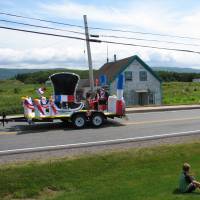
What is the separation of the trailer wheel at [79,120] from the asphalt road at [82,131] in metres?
0.29

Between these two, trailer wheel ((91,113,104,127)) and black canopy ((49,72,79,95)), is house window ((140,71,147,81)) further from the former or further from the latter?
trailer wheel ((91,113,104,127))

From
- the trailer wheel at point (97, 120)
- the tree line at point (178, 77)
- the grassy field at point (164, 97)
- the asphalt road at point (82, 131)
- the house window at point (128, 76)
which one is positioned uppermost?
the tree line at point (178, 77)

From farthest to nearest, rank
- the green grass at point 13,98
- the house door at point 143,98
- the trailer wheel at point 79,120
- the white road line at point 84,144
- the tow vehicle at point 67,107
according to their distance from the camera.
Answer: the house door at point 143,98, the green grass at point 13,98, the trailer wheel at point 79,120, the tow vehicle at point 67,107, the white road line at point 84,144

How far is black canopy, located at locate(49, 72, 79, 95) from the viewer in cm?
1900

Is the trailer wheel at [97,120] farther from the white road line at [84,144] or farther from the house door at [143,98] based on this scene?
the house door at [143,98]

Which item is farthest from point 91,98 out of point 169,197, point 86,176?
point 169,197

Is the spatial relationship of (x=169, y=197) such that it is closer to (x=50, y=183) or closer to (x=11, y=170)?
(x=50, y=183)

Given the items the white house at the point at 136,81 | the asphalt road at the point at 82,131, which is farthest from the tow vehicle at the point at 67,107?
the white house at the point at 136,81

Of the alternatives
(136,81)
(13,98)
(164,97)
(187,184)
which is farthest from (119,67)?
(187,184)

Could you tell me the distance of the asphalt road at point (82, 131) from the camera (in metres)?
15.5

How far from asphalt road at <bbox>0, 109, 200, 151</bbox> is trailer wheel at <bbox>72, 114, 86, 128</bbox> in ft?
0.95

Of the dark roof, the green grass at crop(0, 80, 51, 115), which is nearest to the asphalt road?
the green grass at crop(0, 80, 51, 115)

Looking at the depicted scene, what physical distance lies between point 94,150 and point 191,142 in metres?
3.68

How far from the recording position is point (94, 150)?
13555 mm
